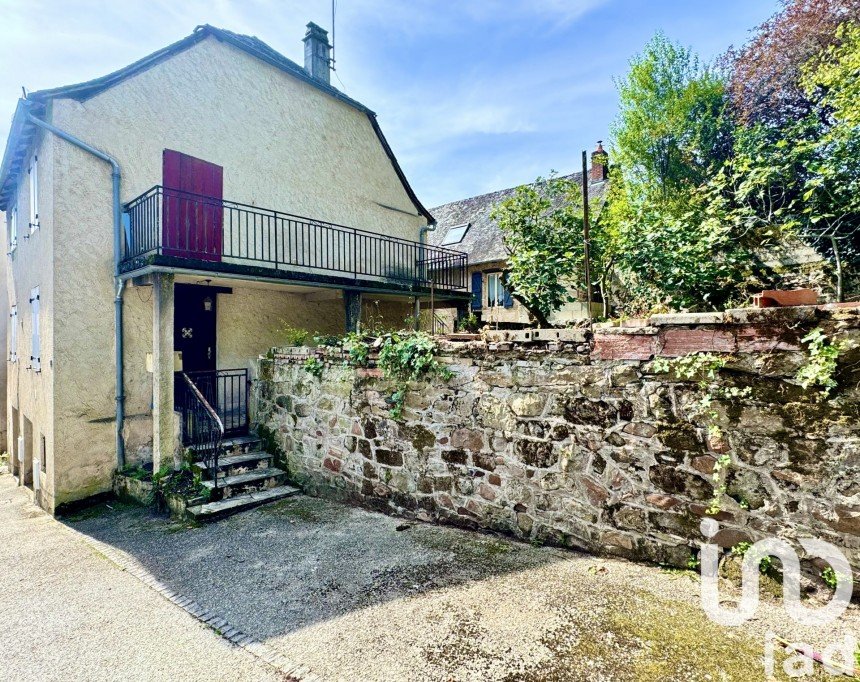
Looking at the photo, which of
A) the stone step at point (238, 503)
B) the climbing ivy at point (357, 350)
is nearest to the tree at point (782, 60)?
the climbing ivy at point (357, 350)

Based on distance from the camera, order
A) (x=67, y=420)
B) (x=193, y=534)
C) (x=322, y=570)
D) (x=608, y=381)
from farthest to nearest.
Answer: (x=67, y=420)
(x=193, y=534)
(x=322, y=570)
(x=608, y=381)

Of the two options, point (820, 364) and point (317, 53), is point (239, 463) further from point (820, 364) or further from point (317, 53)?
point (317, 53)

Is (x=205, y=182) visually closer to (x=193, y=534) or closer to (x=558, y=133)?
(x=193, y=534)

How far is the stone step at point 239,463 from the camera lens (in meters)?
6.65

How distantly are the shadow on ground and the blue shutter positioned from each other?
1130cm

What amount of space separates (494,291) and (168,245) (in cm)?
1062

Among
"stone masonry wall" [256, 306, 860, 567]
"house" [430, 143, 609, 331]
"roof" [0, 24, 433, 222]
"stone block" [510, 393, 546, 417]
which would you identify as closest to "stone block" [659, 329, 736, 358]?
"stone masonry wall" [256, 306, 860, 567]

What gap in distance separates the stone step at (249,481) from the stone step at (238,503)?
84 millimetres

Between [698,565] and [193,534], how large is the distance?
5.59m

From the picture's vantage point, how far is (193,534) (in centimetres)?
541

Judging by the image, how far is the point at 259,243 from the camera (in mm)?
9289

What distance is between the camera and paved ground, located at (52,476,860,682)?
2.78 metres

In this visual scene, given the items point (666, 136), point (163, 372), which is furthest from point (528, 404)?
point (666, 136)

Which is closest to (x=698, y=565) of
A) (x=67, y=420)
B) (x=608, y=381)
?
(x=608, y=381)
